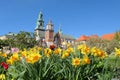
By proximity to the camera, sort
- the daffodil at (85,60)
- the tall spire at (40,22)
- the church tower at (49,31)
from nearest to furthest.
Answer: the daffodil at (85,60) < the church tower at (49,31) < the tall spire at (40,22)

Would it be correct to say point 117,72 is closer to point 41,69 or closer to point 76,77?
point 76,77

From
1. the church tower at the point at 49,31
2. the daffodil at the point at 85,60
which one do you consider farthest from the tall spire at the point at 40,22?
the daffodil at the point at 85,60

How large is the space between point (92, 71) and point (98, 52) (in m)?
0.44

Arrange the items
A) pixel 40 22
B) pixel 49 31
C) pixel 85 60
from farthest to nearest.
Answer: pixel 40 22 < pixel 49 31 < pixel 85 60

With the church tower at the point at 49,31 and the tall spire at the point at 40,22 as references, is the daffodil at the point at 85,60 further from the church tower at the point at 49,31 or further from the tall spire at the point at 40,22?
the tall spire at the point at 40,22

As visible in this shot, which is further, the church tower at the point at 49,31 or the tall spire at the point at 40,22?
the tall spire at the point at 40,22

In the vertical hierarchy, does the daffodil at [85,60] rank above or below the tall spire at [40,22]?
below

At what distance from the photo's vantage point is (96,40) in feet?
78.9

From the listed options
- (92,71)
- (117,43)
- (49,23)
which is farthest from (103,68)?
(49,23)

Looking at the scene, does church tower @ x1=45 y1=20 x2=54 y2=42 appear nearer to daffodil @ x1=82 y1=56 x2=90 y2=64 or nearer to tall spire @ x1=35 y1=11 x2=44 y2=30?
tall spire @ x1=35 y1=11 x2=44 y2=30

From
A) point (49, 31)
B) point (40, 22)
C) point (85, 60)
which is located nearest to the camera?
point (85, 60)

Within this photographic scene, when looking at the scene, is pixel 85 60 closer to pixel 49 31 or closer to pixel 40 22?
pixel 49 31

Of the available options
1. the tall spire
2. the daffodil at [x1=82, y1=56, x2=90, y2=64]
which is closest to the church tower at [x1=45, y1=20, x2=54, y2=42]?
the tall spire

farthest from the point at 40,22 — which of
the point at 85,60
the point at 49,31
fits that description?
the point at 85,60
